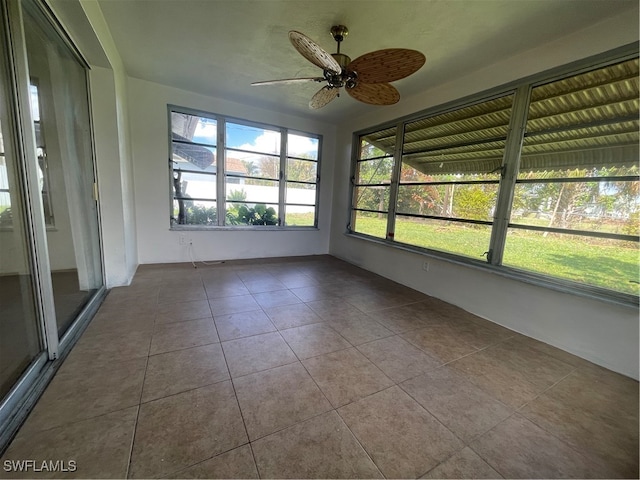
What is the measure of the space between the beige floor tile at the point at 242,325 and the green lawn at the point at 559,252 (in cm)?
240

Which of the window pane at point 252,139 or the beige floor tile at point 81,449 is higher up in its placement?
the window pane at point 252,139

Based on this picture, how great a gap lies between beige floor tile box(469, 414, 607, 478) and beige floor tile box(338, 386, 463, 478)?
6.5 inches

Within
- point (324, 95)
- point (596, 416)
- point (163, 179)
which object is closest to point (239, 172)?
point (163, 179)

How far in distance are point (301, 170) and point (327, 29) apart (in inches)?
112

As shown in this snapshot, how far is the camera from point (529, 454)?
1.27m

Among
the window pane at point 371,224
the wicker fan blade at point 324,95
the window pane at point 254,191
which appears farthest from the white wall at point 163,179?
the wicker fan blade at point 324,95

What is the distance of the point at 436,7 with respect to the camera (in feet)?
6.37

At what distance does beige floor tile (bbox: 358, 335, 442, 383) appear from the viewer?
184 cm

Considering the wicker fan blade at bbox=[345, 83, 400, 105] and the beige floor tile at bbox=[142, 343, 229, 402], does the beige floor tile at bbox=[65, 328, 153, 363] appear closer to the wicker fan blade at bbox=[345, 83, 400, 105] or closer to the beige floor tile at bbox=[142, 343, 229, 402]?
the beige floor tile at bbox=[142, 343, 229, 402]

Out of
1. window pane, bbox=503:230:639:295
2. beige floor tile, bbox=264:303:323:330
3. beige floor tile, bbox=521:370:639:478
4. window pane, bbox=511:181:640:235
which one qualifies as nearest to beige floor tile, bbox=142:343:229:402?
beige floor tile, bbox=264:303:323:330

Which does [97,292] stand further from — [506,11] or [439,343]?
[506,11]

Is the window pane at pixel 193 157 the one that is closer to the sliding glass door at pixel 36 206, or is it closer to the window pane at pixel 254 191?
the window pane at pixel 254 191

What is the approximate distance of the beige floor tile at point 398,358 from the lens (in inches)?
72.3

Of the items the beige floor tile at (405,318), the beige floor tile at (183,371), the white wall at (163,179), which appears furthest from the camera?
the white wall at (163,179)
